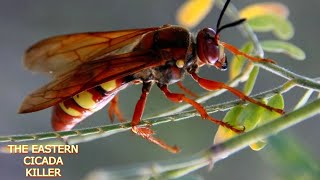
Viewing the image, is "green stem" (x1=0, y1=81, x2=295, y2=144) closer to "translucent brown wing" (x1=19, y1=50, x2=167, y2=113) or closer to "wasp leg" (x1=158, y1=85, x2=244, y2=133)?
"wasp leg" (x1=158, y1=85, x2=244, y2=133)

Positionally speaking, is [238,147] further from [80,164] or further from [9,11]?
[9,11]

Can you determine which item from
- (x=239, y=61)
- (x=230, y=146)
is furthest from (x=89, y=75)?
(x=230, y=146)

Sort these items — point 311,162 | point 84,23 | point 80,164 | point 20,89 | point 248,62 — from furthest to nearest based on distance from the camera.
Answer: point 84,23 < point 20,89 < point 80,164 < point 248,62 < point 311,162

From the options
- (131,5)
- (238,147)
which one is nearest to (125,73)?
(238,147)

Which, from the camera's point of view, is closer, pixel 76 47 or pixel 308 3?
pixel 76 47

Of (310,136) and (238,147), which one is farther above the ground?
(310,136)

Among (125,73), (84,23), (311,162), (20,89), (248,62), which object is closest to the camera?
(311,162)

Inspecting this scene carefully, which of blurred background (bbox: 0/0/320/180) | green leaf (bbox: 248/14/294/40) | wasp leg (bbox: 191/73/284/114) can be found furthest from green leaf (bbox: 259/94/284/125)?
blurred background (bbox: 0/0/320/180)

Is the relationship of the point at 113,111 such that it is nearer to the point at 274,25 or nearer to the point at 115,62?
the point at 115,62
